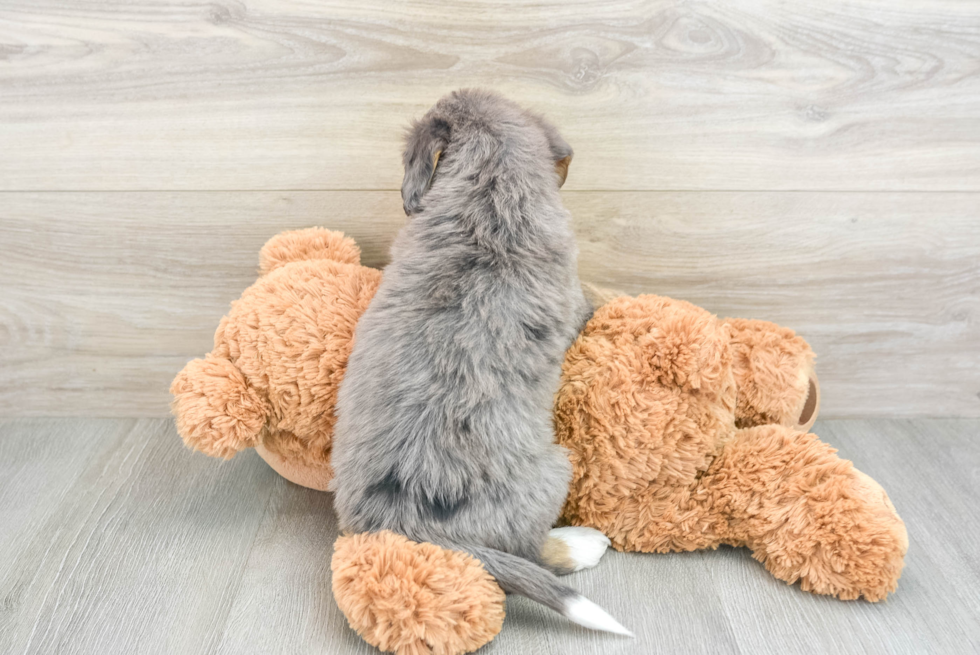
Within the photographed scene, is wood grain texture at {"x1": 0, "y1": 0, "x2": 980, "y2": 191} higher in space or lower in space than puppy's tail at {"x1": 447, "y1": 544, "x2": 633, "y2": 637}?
higher

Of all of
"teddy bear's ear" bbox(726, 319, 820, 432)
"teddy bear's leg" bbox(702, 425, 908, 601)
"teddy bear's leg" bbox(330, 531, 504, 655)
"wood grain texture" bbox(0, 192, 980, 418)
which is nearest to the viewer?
"teddy bear's leg" bbox(330, 531, 504, 655)

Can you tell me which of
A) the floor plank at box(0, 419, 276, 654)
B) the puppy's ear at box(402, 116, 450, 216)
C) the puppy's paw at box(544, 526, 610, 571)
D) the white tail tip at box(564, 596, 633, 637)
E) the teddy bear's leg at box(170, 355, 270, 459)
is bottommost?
Answer: the floor plank at box(0, 419, 276, 654)

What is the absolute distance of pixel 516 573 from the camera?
0.80 meters

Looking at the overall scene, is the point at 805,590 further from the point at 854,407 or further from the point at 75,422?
the point at 75,422

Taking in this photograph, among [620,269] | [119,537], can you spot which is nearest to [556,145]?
[620,269]

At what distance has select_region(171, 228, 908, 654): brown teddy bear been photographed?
89cm

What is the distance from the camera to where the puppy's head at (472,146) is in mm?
854

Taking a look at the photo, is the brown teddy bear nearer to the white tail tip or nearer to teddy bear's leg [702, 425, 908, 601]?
teddy bear's leg [702, 425, 908, 601]

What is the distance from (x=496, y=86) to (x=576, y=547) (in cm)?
69

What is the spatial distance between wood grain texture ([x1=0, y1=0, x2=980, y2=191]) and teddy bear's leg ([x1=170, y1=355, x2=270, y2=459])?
14.3 inches

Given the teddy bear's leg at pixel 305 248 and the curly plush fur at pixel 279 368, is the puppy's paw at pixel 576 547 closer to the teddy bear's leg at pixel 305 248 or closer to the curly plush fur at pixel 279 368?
the curly plush fur at pixel 279 368

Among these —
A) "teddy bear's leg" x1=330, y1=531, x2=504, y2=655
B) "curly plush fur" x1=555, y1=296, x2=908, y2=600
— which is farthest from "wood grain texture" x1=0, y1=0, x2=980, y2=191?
"teddy bear's leg" x1=330, y1=531, x2=504, y2=655

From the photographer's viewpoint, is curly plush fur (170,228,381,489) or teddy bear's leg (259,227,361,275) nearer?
curly plush fur (170,228,381,489)

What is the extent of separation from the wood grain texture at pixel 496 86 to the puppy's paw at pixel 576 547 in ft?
1.75
